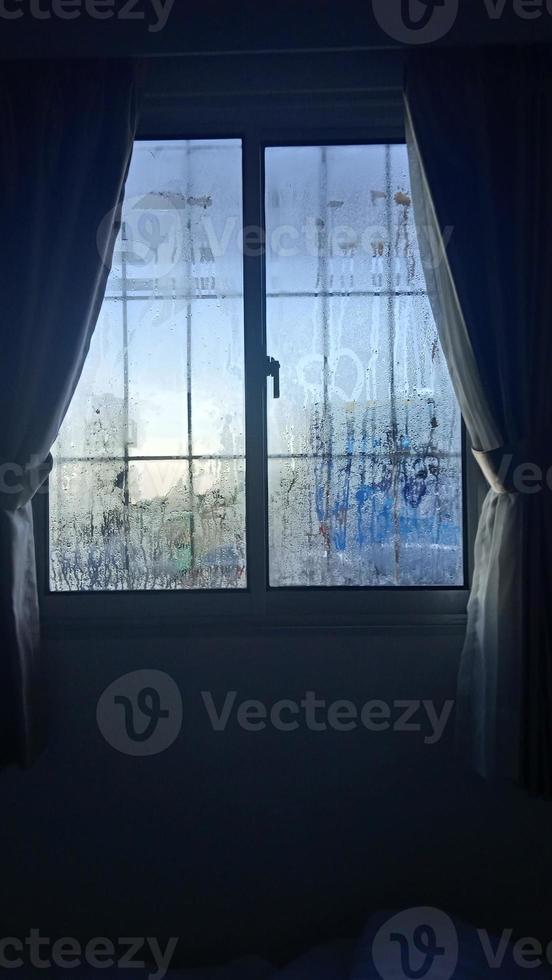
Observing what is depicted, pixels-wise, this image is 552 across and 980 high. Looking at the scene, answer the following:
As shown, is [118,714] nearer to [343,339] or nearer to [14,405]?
[14,405]

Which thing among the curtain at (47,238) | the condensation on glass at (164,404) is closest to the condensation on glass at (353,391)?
the condensation on glass at (164,404)

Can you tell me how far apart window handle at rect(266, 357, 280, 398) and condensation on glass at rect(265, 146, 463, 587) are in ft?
0.08

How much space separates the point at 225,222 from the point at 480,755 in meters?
1.75

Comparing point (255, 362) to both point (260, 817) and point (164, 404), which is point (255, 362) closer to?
point (164, 404)

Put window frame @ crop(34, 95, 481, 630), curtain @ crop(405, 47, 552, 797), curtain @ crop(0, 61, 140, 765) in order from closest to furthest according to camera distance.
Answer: curtain @ crop(405, 47, 552, 797) → curtain @ crop(0, 61, 140, 765) → window frame @ crop(34, 95, 481, 630)

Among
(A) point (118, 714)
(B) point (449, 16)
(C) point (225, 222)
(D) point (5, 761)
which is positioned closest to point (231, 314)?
(C) point (225, 222)

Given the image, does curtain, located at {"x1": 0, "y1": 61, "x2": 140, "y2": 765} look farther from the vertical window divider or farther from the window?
the vertical window divider

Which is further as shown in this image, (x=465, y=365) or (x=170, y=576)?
(x=170, y=576)

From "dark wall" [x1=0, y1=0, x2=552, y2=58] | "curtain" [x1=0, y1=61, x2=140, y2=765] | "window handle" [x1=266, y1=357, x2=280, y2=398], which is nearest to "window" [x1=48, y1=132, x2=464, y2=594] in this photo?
"window handle" [x1=266, y1=357, x2=280, y2=398]

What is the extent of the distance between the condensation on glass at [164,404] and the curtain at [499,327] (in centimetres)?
62

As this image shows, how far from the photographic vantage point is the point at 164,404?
246 cm

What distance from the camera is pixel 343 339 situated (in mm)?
2438

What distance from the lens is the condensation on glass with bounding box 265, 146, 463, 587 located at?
2424 millimetres

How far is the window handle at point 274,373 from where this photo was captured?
242 cm
